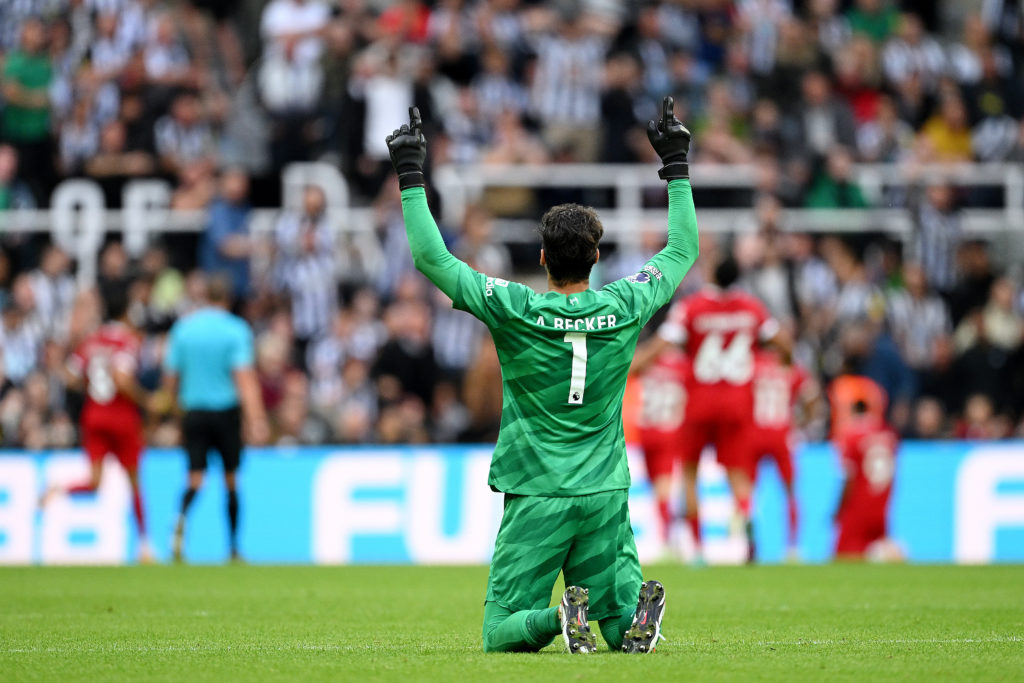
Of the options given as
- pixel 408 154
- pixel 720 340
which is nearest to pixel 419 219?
pixel 408 154

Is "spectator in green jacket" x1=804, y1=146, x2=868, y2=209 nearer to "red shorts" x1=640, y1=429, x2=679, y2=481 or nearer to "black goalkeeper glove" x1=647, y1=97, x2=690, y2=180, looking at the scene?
"red shorts" x1=640, y1=429, x2=679, y2=481

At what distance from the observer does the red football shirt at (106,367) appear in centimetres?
1550

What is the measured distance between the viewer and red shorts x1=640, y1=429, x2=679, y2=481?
51.0ft

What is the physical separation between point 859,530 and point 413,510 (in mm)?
4341

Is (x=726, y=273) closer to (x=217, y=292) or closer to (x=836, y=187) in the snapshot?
(x=217, y=292)

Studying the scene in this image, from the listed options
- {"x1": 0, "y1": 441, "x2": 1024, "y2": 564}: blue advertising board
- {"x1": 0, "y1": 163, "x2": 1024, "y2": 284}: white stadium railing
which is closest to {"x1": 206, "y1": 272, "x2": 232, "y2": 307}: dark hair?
{"x1": 0, "y1": 441, "x2": 1024, "y2": 564}: blue advertising board

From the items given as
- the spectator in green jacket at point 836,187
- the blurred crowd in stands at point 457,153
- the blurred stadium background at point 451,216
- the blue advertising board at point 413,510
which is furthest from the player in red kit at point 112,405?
the spectator in green jacket at point 836,187

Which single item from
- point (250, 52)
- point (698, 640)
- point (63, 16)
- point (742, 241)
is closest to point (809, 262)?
point (742, 241)

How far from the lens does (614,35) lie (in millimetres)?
21344

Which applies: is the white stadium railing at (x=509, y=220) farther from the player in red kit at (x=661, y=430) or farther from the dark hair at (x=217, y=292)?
the dark hair at (x=217, y=292)

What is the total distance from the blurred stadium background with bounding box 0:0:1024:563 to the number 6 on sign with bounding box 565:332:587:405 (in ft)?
31.4

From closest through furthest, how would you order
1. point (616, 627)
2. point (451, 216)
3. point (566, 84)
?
1. point (616, 627)
2. point (451, 216)
3. point (566, 84)

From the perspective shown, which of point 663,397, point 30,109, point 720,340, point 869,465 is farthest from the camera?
point 30,109

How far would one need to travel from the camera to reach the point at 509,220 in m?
19.5
